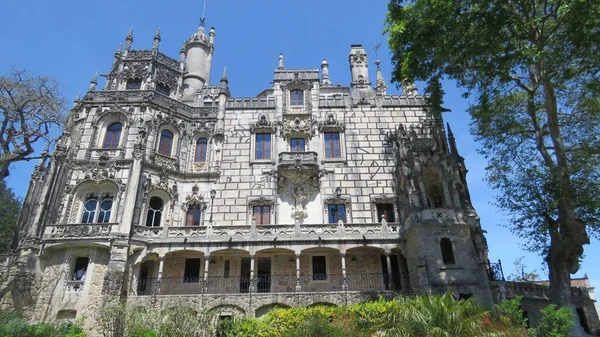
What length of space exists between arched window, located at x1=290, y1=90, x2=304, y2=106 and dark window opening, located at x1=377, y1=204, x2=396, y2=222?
965 centimetres

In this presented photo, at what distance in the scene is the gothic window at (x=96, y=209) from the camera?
23141 mm

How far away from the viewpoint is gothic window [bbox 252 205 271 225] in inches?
978

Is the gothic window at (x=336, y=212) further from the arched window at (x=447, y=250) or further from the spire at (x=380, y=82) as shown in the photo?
the spire at (x=380, y=82)

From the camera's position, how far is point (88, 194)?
2388cm

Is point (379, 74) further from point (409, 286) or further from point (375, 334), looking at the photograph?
point (375, 334)

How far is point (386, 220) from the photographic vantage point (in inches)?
984

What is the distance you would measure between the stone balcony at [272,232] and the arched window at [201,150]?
5871 millimetres

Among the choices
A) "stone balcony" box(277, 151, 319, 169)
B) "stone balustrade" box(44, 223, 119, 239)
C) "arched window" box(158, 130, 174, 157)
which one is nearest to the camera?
"stone balustrade" box(44, 223, 119, 239)

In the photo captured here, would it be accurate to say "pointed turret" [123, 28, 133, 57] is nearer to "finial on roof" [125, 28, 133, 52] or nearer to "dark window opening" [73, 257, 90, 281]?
"finial on roof" [125, 28, 133, 52]

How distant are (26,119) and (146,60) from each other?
11.6 meters

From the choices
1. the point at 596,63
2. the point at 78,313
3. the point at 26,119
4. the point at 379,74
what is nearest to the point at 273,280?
the point at 78,313

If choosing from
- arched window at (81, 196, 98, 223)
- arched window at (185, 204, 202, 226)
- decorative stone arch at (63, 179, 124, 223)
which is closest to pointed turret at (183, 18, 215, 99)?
decorative stone arch at (63, 179, 124, 223)

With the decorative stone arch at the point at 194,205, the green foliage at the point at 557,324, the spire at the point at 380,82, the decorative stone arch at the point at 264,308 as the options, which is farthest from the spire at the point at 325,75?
the green foliage at the point at 557,324

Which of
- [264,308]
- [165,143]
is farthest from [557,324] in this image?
[165,143]
